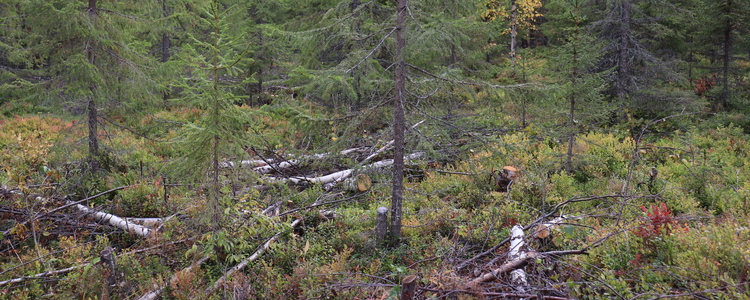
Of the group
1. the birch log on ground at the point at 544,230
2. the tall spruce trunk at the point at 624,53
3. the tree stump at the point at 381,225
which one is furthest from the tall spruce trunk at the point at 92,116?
the tall spruce trunk at the point at 624,53

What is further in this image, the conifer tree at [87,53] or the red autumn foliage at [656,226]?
the conifer tree at [87,53]

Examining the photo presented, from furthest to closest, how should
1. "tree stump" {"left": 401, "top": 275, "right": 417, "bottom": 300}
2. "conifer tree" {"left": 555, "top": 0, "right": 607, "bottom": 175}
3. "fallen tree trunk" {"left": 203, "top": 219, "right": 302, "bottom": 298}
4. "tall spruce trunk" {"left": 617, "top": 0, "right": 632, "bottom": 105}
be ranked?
"tall spruce trunk" {"left": 617, "top": 0, "right": 632, "bottom": 105}
"conifer tree" {"left": 555, "top": 0, "right": 607, "bottom": 175}
"fallen tree trunk" {"left": 203, "top": 219, "right": 302, "bottom": 298}
"tree stump" {"left": 401, "top": 275, "right": 417, "bottom": 300}

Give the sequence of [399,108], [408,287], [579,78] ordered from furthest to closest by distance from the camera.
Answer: [579,78] < [399,108] < [408,287]

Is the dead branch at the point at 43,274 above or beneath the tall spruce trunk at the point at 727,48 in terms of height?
beneath

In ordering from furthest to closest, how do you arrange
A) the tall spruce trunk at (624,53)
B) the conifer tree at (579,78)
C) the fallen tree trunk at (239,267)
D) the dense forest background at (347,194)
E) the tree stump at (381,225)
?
the tall spruce trunk at (624,53) → the conifer tree at (579,78) → the tree stump at (381,225) → the fallen tree trunk at (239,267) → the dense forest background at (347,194)

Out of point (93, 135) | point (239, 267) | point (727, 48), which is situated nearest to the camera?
point (239, 267)

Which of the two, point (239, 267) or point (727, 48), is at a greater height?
point (727, 48)

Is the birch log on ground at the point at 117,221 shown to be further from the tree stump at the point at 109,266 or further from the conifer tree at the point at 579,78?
the conifer tree at the point at 579,78

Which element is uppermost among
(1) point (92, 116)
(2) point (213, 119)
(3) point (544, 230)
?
(2) point (213, 119)

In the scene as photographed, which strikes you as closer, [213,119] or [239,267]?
[213,119]

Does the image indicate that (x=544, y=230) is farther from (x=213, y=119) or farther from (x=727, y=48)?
(x=727, y=48)

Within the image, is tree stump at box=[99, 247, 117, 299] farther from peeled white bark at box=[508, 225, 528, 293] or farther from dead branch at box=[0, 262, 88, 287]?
peeled white bark at box=[508, 225, 528, 293]

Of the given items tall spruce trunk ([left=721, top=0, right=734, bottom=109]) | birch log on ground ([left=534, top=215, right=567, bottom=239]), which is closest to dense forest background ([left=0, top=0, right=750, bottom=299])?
birch log on ground ([left=534, top=215, right=567, bottom=239])

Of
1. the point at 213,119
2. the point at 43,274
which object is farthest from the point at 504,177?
the point at 43,274
